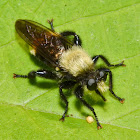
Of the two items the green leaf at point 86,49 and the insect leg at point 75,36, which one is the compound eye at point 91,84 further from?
the insect leg at point 75,36

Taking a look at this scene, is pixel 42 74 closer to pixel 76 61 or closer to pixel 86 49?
pixel 76 61

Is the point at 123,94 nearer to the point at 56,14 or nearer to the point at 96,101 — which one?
the point at 96,101

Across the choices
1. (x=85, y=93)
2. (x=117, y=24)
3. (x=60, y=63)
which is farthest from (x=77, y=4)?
(x=85, y=93)

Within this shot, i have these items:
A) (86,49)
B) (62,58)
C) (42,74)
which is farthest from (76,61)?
(42,74)

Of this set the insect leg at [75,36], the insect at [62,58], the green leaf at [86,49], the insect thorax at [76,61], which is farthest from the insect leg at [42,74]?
the insect leg at [75,36]

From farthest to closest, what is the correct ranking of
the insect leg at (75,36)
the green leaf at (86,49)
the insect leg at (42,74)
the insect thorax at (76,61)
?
the insect leg at (75,36)
the insect leg at (42,74)
the insect thorax at (76,61)
the green leaf at (86,49)

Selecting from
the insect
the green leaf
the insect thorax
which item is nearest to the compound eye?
the insect
